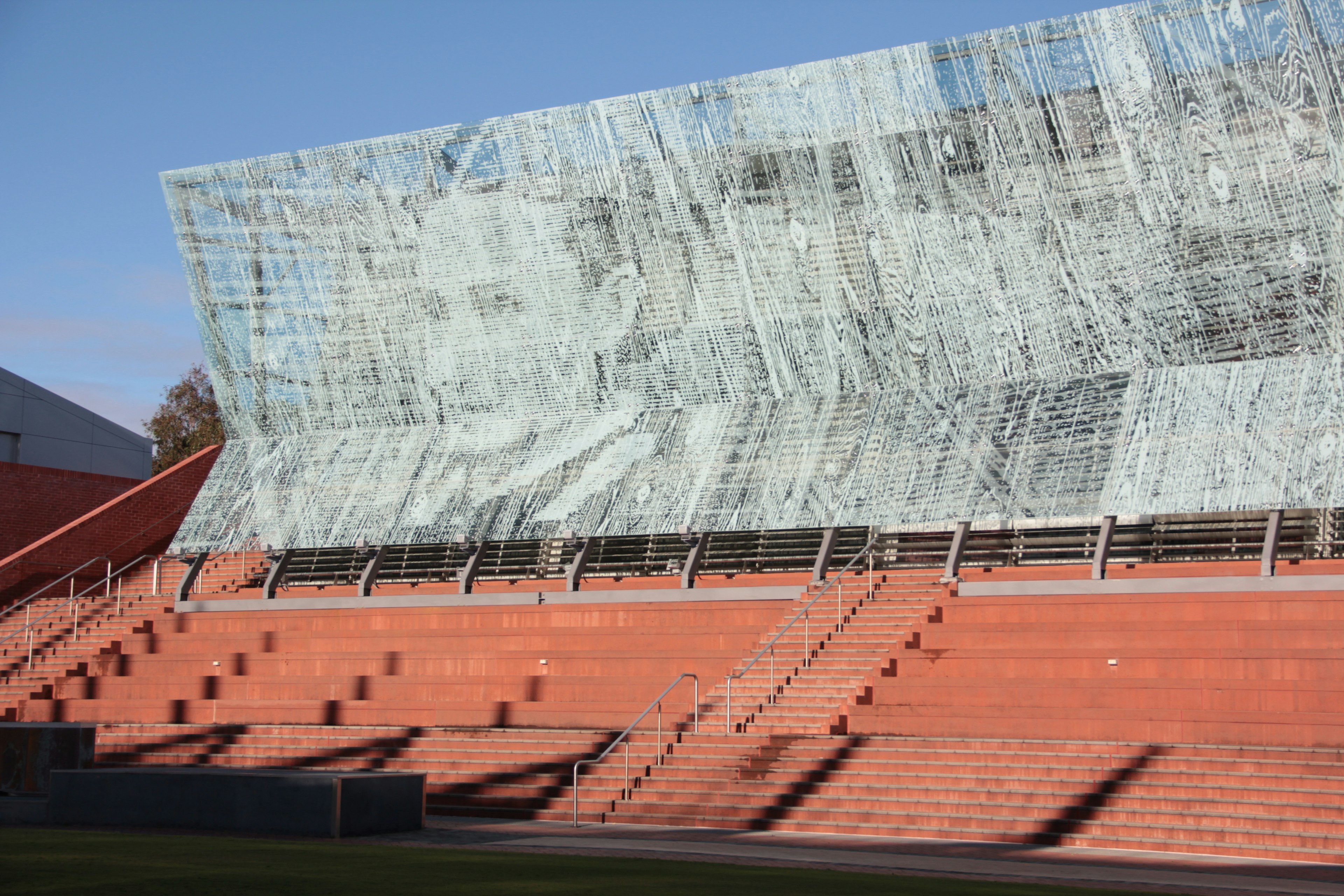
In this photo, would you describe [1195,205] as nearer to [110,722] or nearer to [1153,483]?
[1153,483]

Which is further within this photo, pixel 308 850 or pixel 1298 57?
pixel 1298 57

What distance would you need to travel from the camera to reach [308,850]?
9.99 metres

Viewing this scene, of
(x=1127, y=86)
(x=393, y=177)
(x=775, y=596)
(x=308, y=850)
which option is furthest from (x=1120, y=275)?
(x=308, y=850)

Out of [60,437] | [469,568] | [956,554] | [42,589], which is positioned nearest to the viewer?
[956,554]

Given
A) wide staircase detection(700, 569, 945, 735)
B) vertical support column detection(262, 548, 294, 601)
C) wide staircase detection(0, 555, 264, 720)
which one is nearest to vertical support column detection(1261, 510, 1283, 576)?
wide staircase detection(700, 569, 945, 735)

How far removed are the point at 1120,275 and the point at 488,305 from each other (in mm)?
9483

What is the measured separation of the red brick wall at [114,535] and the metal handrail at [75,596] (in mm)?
172

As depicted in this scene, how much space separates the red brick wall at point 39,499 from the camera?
26.5m

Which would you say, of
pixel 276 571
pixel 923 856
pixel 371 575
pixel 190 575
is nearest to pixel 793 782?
pixel 923 856

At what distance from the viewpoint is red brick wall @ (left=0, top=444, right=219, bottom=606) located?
24.4 meters

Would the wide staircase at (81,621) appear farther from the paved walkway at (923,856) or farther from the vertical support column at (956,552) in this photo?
the vertical support column at (956,552)

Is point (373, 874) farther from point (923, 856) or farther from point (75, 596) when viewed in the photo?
point (75, 596)

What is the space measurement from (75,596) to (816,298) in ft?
47.1

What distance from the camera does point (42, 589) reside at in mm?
23625
